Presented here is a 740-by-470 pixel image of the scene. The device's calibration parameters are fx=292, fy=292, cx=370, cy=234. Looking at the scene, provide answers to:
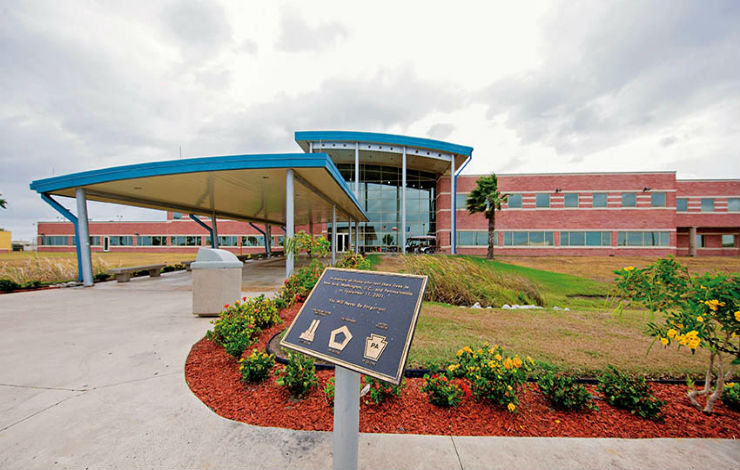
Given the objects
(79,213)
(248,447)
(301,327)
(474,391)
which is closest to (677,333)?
(474,391)

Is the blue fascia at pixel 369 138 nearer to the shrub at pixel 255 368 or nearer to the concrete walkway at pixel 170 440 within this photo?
the concrete walkway at pixel 170 440

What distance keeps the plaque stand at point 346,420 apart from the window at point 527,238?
109 ft

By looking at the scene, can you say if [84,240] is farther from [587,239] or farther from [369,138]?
[587,239]

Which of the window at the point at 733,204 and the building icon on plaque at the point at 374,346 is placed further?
the window at the point at 733,204

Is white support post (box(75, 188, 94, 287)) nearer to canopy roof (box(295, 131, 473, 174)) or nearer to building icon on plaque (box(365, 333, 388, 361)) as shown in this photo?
building icon on plaque (box(365, 333, 388, 361))

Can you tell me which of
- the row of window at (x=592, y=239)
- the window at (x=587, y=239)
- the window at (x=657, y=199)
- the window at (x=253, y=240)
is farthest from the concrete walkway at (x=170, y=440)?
the window at (x=253, y=240)

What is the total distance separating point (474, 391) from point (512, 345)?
201cm

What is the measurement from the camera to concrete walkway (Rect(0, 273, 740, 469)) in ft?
7.60

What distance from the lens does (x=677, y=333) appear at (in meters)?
2.64

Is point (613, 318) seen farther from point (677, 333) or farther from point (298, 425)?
point (298, 425)

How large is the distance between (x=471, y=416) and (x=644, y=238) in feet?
132

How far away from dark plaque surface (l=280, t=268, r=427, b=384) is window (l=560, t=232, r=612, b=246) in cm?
3521

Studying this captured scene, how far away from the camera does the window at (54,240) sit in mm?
48062

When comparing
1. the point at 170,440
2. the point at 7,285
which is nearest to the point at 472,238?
the point at 170,440
